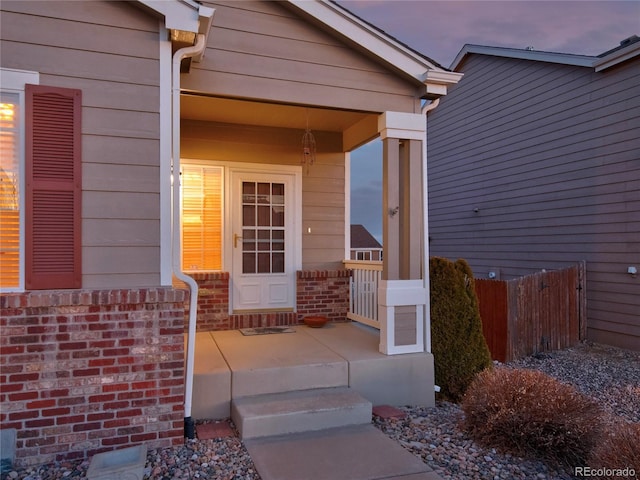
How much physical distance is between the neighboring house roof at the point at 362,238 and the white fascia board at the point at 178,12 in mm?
17495

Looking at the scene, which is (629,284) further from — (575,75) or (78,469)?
(78,469)

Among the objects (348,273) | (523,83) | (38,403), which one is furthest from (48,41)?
(523,83)

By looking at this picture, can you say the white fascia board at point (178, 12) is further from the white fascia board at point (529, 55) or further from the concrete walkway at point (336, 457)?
the white fascia board at point (529, 55)

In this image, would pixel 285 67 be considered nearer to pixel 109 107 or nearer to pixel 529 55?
pixel 109 107

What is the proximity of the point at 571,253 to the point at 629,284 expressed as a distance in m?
1.09

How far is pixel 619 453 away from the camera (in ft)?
8.20

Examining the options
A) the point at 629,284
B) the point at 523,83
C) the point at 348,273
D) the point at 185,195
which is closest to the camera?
the point at 185,195

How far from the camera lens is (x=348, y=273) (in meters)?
6.01

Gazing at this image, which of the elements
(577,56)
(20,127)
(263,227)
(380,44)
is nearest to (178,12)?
(20,127)

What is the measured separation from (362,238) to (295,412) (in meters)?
18.8

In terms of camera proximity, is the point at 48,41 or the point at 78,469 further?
the point at 48,41

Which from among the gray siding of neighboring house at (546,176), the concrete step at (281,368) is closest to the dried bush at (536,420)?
the concrete step at (281,368)

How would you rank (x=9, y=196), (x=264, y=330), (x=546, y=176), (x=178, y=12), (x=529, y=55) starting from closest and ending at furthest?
(x=9, y=196), (x=178, y=12), (x=264, y=330), (x=546, y=176), (x=529, y=55)

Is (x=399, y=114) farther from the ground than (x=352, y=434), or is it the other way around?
(x=399, y=114)
